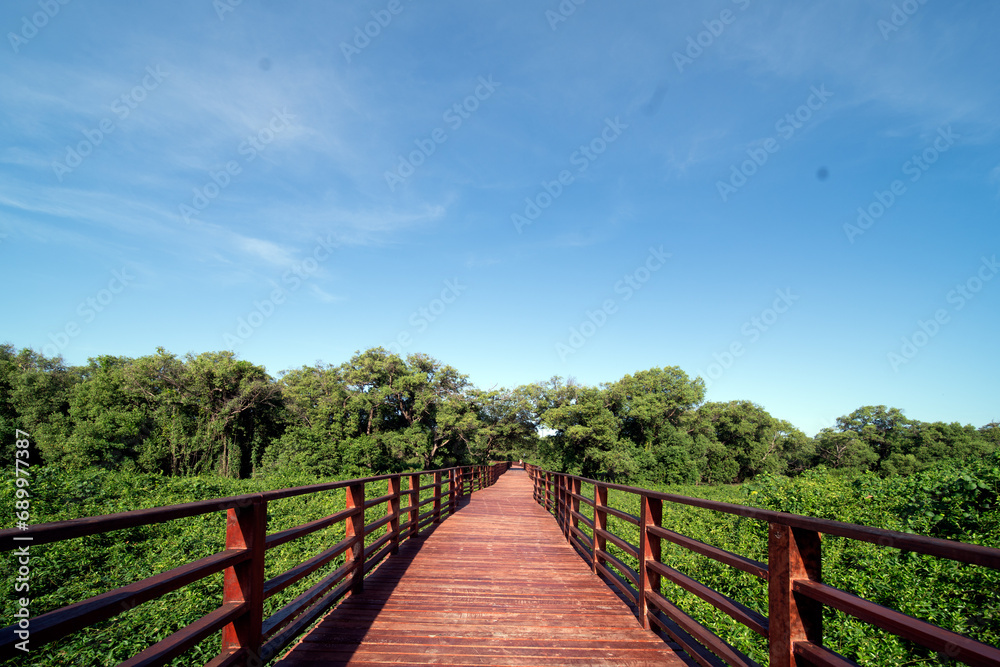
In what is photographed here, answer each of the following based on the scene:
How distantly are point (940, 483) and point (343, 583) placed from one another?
9.61 metres

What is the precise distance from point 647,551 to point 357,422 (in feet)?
117

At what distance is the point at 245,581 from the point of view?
8.48 ft

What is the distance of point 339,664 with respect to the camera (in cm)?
293

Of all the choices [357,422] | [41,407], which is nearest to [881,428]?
[357,422]

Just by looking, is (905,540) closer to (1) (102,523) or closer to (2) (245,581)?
(1) (102,523)

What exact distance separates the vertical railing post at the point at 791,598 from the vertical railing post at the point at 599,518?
10.7 feet

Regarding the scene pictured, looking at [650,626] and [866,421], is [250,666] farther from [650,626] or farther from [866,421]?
[866,421]

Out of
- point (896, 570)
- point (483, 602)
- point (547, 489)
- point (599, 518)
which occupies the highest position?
point (599, 518)

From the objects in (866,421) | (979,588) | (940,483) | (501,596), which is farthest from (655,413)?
(501,596)

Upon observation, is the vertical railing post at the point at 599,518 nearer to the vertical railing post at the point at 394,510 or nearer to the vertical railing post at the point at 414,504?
the vertical railing post at the point at 394,510

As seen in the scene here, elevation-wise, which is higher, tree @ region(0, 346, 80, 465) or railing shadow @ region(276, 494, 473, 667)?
tree @ region(0, 346, 80, 465)

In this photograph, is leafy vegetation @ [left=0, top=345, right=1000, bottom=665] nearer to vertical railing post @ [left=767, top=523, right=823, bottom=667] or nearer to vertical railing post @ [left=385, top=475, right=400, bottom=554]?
vertical railing post @ [left=385, top=475, right=400, bottom=554]

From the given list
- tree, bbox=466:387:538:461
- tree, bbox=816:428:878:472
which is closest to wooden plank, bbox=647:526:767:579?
tree, bbox=466:387:538:461

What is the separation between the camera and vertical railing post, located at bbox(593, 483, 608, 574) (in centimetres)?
543
